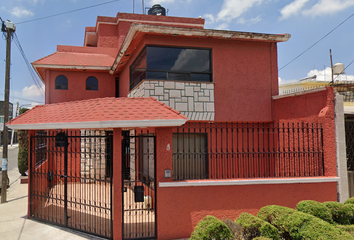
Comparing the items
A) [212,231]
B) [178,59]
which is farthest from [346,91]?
[212,231]

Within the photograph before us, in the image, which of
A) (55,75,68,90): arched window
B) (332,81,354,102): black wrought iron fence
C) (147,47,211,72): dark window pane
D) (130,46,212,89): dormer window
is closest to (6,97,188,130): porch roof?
(130,46,212,89): dormer window

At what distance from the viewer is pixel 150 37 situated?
25.6ft

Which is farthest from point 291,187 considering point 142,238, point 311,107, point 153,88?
point 153,88

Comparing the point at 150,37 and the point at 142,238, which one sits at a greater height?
the point at 150,37

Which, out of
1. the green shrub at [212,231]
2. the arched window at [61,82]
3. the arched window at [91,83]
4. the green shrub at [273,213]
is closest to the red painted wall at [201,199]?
the green shrub at [273,213]

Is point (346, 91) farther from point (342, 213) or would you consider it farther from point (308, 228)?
point (308, 228)

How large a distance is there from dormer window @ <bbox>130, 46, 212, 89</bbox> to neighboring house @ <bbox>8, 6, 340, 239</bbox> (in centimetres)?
3

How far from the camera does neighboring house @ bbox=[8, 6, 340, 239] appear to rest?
18.4 feet

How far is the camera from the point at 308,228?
4672 millimetres

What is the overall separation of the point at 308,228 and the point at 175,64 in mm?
5810

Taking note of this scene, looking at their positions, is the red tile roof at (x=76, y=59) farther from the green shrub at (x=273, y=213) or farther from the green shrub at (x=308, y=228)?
the green shrub at (x=308, y=228)

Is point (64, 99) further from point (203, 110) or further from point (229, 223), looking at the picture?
point (229, 223)

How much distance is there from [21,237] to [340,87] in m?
11.4

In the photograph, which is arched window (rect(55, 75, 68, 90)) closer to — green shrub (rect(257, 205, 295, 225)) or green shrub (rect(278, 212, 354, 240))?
green shrub (rect(257, 205, 295, 225))
